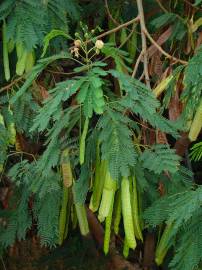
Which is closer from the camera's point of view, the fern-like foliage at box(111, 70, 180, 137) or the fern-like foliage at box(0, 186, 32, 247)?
the fern-like foliage at box(111, 70, 180, 137)

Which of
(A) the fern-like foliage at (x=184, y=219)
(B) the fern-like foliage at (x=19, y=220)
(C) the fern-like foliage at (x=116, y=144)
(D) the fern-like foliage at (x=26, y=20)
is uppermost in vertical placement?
(D) the fern-like foliage at (x=26, y=20)

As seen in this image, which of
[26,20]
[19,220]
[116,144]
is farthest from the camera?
[19,220]

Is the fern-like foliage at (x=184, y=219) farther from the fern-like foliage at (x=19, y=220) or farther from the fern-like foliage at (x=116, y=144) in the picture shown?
the fern-like foliage at (x=19, y=220)

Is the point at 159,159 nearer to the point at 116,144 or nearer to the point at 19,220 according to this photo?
the point at 116,144

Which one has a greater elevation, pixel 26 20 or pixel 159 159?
pixel 26 20

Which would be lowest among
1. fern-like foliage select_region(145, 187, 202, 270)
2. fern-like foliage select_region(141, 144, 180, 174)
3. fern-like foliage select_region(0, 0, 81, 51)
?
fern-like foliage select_region(145, 187, 202, 270)

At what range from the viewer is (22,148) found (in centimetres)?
276

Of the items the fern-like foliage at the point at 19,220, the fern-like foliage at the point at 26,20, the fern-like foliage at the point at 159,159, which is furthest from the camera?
the fern-like foliage at the point at 19,220

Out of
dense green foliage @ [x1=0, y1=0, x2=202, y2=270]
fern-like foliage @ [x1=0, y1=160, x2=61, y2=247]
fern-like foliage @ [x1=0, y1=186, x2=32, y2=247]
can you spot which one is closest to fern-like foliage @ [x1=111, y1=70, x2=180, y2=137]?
dense green foliage @ [x1=0, y1=0, x2=202, y2=270]

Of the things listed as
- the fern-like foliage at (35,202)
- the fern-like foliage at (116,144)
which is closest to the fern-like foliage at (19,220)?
the fern-like foliage at (35,202)

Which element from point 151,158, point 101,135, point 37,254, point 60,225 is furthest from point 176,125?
point 37,254

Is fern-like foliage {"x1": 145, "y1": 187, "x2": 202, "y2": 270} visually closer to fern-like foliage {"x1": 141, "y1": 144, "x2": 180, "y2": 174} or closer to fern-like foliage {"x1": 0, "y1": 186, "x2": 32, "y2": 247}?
fern-like foliage {"x1": 141, "y1": 144, "x2": 180, "y2": 174}

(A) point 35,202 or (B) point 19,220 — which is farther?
(B) point 19,220

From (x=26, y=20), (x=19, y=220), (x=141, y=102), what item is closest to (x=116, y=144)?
(x=141, y=102)
